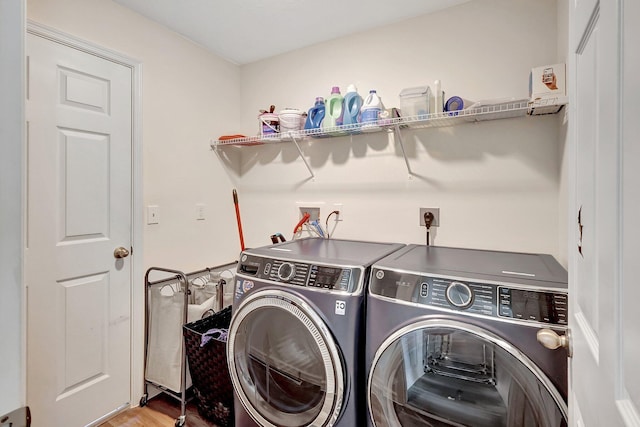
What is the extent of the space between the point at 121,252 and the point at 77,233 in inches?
10.0

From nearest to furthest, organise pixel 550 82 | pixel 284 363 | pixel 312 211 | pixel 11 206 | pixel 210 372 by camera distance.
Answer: pixel 11 206 < pixel 550 82 < pixel 284 363 < pixel 210 372 < pixel 312 211

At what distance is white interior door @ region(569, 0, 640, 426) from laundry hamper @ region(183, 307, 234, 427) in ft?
5.10

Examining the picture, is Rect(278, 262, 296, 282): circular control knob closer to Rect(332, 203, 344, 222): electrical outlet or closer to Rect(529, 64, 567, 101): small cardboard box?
Rect(332, 203, 344, 222): electrical outlet

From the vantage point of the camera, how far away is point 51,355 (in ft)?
5.36

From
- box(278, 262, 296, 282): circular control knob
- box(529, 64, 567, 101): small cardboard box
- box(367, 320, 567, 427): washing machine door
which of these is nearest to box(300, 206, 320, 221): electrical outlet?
box(278, 262, 296, 282): circular control knob

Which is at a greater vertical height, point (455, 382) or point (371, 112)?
point (371, 112)

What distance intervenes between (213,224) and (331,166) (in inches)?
40.8

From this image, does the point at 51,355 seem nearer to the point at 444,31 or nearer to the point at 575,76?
the point at 575,76

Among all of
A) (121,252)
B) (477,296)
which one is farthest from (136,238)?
(477,296)

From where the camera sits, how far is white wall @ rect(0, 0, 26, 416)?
0.49 meters

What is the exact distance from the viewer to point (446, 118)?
1.64m

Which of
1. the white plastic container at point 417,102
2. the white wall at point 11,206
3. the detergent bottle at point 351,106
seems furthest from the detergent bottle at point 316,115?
the white wall at point 11,206

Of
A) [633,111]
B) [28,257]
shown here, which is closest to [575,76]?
[633,111]

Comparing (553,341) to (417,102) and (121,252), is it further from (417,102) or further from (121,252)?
(121,252)
